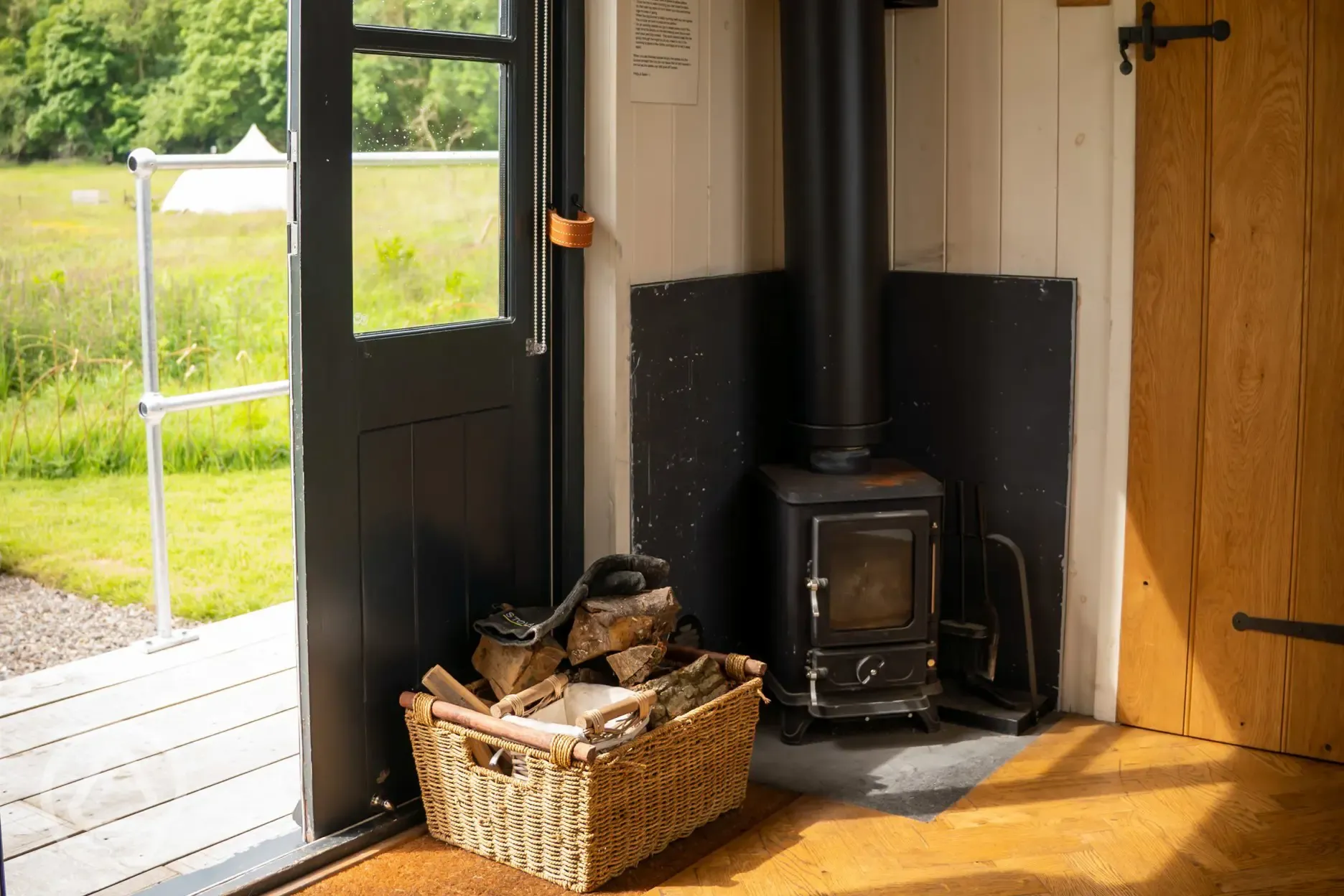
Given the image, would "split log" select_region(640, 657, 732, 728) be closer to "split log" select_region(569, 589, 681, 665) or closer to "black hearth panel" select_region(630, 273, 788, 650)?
"split log" select_region(569, 589, 681, 665)

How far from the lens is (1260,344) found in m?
3.11

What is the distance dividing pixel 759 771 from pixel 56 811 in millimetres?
1496

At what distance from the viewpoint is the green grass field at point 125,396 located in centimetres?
505

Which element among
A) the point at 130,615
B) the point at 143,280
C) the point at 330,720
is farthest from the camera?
the point at 130,615

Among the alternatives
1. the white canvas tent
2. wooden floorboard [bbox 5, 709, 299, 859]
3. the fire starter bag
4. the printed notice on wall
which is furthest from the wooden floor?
the white canvas tent

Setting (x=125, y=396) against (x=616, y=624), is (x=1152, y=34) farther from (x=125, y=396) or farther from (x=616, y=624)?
(x=125, y=396)

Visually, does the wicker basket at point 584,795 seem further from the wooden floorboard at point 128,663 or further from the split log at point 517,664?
the wooden floorboard at point 128,663

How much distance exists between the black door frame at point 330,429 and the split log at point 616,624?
0.43 metres

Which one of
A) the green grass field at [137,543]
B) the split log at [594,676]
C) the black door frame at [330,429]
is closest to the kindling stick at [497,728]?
the black door frame at [330,429]

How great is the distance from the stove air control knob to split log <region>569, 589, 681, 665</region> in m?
0.60

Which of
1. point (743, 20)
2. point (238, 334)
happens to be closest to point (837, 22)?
point (743, 20)

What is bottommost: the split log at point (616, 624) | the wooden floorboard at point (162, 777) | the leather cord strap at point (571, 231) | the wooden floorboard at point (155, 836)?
the wooden floorboard at point (155, 836)

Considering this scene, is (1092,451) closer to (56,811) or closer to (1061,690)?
(1061,690)

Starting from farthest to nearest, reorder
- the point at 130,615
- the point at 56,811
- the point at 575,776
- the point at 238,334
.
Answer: the point at 238,334
the point at 130,615
the point at 56,811
the point at 575,776
